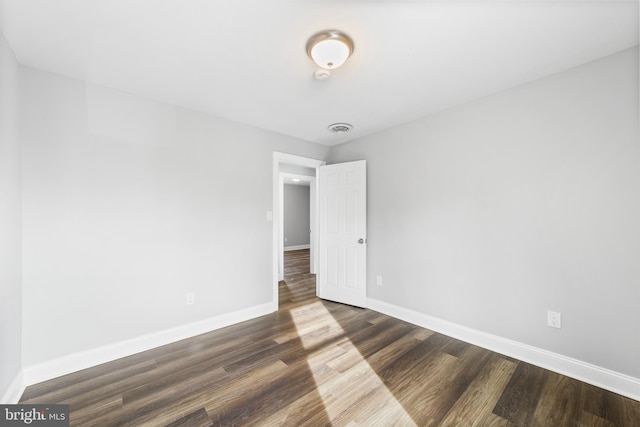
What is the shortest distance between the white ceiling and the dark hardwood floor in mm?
2451

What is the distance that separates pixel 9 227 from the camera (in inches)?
65.1

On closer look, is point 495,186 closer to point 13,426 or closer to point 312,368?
point 312,368

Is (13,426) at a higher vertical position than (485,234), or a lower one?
lower

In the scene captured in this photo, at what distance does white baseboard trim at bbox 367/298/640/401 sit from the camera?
1775 millimetres

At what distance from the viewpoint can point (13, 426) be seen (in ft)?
4.82

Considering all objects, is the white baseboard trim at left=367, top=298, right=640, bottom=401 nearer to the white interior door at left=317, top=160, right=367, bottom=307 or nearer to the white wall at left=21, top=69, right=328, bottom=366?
the white interior door at left=317, top=160, right=367, bottom=307

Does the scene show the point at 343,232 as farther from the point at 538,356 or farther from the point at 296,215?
the point at 296,215

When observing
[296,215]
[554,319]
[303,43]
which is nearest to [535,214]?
[554,319]

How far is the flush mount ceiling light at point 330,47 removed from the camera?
160 cm

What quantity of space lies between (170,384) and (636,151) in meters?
3.78

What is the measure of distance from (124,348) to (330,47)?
10.0 ft

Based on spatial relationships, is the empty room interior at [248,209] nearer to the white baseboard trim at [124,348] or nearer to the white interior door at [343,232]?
the white baseboard trim at [124,348]

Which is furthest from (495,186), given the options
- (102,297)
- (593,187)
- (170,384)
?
Result: (102,297)

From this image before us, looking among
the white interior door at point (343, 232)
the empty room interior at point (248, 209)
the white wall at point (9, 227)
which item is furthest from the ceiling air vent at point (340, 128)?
the white wall at point (9, 227)
